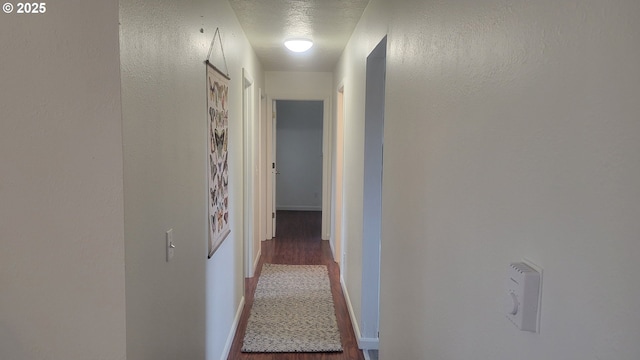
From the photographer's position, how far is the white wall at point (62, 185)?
1122 millimetres

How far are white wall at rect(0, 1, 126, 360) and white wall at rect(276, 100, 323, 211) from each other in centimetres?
689

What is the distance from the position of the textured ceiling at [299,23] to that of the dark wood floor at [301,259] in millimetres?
2276

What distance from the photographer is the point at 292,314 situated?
3531mm

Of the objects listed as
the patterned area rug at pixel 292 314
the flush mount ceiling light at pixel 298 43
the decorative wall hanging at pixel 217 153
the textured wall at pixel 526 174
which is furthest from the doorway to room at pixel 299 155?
the textured wall at pixel 526 174

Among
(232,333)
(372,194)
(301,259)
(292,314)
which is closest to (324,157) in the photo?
(301,259)

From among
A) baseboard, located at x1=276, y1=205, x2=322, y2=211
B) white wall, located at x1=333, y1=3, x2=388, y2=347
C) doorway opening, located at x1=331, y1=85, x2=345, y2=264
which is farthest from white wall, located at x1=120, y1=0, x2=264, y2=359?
baseboard, located at x1=276, y1=205, x2=322, y2=211

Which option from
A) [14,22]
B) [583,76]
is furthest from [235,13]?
[583,76]

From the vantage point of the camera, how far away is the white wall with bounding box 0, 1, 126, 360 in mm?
1122

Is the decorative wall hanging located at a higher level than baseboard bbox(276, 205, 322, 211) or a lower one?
higher

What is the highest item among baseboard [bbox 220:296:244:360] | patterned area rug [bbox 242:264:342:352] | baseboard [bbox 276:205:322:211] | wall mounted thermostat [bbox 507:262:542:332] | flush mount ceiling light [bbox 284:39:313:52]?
flush mount ceiling light [bbox 284:39:313:52]

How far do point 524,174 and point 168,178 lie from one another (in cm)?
117

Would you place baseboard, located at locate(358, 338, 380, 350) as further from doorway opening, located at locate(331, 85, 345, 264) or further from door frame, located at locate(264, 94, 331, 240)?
door frame, located at locate(264, 94, 331, 240)

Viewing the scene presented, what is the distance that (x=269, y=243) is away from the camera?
582 cm

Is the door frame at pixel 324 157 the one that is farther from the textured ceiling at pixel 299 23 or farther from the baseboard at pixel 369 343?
the baseboard at pixel 369 343
